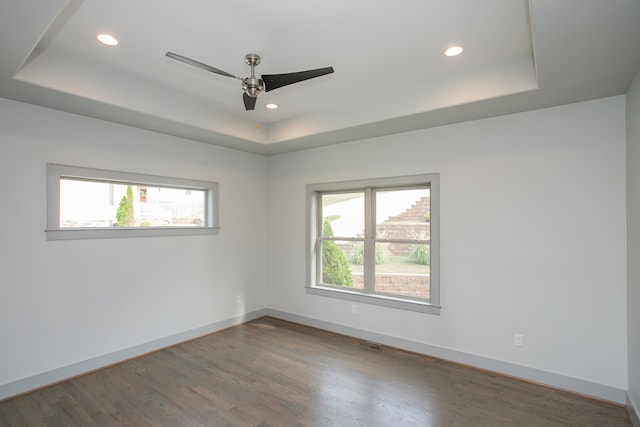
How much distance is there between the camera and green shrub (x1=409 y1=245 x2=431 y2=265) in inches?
160

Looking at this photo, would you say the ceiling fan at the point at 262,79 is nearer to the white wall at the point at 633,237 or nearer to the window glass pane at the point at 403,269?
the white wall at the point at 633,237

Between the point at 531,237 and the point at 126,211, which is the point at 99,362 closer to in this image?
the point at 126,211

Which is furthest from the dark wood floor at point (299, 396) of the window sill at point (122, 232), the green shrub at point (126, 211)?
the green shrub at point (126, 211)

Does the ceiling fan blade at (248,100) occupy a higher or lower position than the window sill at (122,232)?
higher

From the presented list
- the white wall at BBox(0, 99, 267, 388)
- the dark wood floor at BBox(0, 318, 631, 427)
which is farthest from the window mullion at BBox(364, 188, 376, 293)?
the white wall at BBox(0, 99, 267, 388)

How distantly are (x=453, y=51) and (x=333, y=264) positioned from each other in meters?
3.16

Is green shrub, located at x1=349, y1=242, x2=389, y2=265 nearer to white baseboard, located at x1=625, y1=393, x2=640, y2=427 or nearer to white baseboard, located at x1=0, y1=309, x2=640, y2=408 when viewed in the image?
white baseboard, located at x1=0, y1=309, x2=640, y2=408

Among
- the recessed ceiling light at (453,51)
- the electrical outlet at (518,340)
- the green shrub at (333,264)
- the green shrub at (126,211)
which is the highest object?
the recessed ceiling light at (453,51)

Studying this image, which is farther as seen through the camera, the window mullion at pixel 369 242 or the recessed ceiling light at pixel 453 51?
the window mullion at pixel 369 242

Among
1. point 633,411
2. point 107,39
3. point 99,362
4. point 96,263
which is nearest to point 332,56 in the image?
point 107,39

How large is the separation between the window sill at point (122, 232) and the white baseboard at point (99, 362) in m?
1.26

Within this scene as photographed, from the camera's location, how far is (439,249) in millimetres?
3834

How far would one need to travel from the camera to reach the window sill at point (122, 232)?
131 inches

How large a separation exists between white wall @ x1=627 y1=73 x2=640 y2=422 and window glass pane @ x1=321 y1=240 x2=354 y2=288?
290 centimetres
